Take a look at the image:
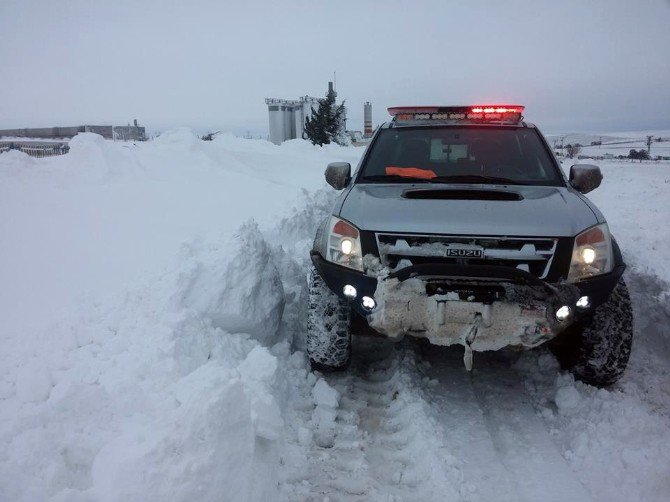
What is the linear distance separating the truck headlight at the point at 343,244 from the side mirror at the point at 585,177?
186cm

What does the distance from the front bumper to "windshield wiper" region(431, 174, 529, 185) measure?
1.08m

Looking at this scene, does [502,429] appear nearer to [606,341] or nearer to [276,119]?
[606,341]

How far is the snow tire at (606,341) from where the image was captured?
308 centimetres

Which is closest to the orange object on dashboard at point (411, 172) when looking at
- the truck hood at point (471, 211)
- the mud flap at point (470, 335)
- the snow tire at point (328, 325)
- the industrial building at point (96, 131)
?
the truck hood at point (471, 211)

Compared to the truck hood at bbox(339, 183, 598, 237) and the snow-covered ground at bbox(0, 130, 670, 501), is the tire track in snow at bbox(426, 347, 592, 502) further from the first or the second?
the truck hood at bbox(339, 183, 598, 237)

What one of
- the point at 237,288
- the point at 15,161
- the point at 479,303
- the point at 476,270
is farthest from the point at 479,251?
the point at 15,161

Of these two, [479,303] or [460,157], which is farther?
[460,157]

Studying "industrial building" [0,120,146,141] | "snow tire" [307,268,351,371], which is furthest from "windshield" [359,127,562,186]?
"industrial building" [0,120,146,141]

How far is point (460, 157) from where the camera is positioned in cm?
403

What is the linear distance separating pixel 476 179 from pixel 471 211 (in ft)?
2.64

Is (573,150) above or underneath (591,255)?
above

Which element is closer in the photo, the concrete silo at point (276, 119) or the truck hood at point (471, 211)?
the truck hood at point (471, 211)

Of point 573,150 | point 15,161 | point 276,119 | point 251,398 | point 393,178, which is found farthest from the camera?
point 276,119

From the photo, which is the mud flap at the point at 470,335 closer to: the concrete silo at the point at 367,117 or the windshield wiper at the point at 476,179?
the windshield wiper at the point at 476,179
